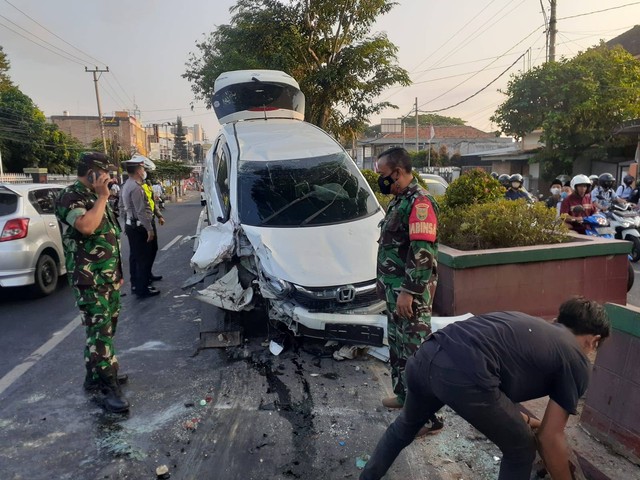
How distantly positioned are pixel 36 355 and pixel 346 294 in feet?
10.2

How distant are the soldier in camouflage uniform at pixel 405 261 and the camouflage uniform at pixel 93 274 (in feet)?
6.72

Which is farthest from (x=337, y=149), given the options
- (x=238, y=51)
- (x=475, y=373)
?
(x=238, y=51)

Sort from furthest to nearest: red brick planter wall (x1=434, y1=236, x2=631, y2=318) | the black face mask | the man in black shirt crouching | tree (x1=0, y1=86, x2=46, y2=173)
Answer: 1. tree (x1=0, y1=86, x2=46, y2=173)
2. red brick planter wall (x1=434, y1=236, x2=631, y2=318)
3. the black face mask
4. the man in black shirt crouching

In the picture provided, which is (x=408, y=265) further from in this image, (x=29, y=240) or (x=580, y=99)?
(x=580, y=99)

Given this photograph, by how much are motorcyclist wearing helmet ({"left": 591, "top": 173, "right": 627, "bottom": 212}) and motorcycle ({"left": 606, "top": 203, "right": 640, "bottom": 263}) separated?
169 mm

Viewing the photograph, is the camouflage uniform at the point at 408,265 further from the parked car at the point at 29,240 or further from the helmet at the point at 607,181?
the helmet at the point at 607,181

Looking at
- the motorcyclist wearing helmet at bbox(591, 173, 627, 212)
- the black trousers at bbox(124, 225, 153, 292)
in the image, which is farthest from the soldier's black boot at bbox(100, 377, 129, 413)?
the motorcyclist wearing helmet at bbox(591, 173, 627, 212)

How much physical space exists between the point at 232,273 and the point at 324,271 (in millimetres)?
1081

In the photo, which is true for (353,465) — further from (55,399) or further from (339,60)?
(339,60)

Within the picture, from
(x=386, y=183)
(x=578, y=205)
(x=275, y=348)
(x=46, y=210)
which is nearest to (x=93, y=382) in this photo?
(x=275, y=348)

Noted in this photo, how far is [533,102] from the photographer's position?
67.2ft

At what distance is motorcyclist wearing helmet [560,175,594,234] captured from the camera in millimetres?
6773

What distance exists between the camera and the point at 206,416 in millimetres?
3469

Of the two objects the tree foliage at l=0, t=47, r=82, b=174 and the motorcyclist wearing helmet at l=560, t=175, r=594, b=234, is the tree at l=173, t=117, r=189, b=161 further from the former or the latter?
the motorcyclist wearing helmet at l=560, t=175, r=594, b=234
